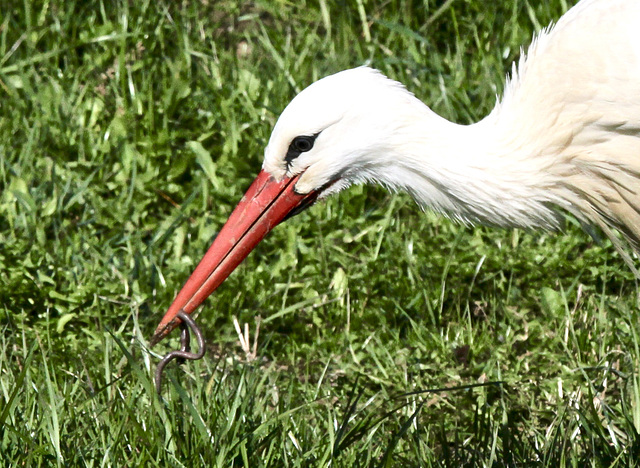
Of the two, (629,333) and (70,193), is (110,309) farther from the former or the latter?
(629,333)

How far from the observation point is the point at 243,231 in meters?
3.38

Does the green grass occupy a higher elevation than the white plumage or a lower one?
lower

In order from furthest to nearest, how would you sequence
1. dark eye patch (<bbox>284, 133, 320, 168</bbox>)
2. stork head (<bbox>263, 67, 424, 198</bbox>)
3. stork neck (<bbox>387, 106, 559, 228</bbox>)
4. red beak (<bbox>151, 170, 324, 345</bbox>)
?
1. red beak (<bbox>151, 170, 324, 345</bbox>)
2. dark eye patch (<bbox>284, 133, 320, 168</bbox>)
3. stork head (<bbox>263, 67, 424, 198</bbox>)
4. stork neck (<bbox>387, 106, 559, 228</bbox>)

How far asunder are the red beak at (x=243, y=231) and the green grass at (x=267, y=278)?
0.22 m

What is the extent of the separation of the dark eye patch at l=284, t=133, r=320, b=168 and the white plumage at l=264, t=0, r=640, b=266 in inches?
0.8

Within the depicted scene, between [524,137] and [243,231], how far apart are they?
0.91 meters

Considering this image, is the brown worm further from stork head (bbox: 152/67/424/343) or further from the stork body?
the stork body

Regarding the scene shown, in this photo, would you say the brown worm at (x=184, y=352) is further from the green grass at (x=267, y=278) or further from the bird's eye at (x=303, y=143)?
the bird's eye at (x=303, y=143)

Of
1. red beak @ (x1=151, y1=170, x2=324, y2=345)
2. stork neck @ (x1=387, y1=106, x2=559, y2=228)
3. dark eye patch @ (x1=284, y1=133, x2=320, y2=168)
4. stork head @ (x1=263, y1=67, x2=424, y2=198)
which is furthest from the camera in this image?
red beak @ (x1=151, y1=170, x2=324, y2=345)

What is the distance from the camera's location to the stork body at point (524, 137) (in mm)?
3025

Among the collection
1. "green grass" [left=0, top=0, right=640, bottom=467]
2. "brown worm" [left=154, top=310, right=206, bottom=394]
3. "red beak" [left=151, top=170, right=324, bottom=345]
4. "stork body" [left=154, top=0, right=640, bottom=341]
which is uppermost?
"stork body" [left=154, top=0, right=640, bottom=341]

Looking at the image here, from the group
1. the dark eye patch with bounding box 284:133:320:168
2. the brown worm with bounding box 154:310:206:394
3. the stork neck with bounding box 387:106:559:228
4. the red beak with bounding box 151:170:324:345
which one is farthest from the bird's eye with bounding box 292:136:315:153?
the brown worm with bounding box 154:310:206:394

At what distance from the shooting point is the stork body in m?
3.03

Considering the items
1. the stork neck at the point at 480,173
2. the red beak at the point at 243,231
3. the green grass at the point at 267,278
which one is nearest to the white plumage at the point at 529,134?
the stork neck at the point at 480,173
